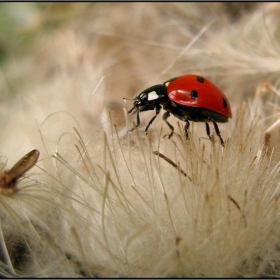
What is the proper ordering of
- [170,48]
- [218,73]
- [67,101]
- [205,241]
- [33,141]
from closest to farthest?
[205,241], [33,141], [67,101], [218,73], [170,48]

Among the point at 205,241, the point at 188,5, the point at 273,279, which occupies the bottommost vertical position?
the point at 273,279

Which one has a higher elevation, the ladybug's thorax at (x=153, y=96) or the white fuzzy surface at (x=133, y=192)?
the ladybug's thorax at (x=153, y=96)

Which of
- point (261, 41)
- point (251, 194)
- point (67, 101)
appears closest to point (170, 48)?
point (261, 41)

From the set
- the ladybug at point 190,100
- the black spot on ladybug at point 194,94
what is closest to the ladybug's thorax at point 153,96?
the ladybug at point 190,100

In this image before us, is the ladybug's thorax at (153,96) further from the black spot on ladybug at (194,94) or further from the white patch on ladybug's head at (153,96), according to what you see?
the black spot on ladybug at (194,94)

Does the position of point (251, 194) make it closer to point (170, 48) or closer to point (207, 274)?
point (207, 274)

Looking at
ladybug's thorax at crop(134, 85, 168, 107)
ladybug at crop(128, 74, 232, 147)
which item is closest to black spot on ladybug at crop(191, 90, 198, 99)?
ladybug at crop(128, 74, 232, 147)

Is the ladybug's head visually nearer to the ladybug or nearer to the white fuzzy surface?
the ladybug

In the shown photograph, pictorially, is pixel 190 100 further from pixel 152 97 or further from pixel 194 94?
pixel 152 97
